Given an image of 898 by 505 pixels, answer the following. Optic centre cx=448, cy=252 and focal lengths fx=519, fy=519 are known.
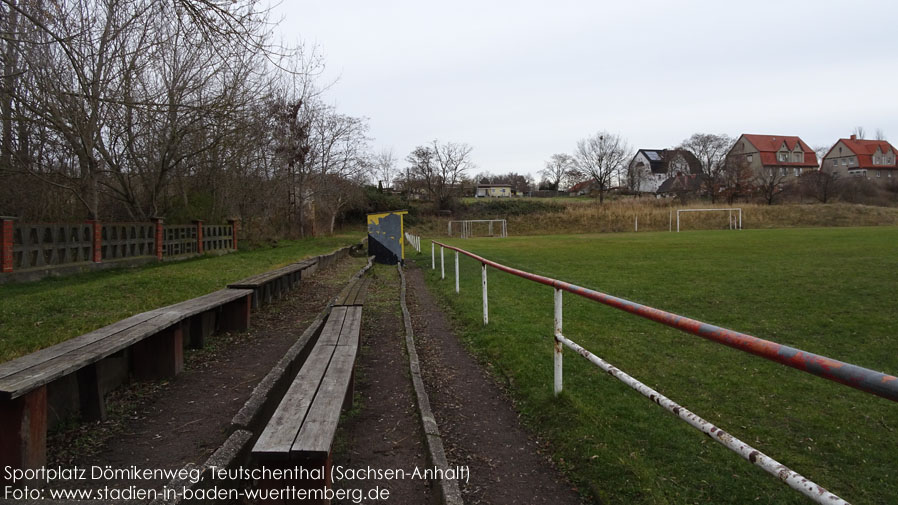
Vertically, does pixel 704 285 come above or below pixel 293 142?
below

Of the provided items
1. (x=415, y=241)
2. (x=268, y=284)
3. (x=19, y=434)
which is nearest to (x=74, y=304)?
(x=268, y=284)

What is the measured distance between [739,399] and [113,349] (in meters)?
4.53

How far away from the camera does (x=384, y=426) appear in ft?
12.1

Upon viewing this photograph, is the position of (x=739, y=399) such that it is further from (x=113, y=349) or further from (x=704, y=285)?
(x=704, y=285)

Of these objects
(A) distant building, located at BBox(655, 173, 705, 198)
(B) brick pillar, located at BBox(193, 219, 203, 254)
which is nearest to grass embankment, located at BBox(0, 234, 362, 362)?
(B) brick pillar, located at BBox(193, 219, 203, 254)

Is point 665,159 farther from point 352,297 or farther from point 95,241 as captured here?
point 352,297

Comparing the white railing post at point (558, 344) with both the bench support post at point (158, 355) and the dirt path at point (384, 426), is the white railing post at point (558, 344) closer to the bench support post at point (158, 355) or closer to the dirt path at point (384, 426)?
the dirt path at point (384, 426)

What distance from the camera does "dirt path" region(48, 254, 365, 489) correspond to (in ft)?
10.5

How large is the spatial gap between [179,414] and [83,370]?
718 mm

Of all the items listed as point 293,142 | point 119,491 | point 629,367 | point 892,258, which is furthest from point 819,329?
point 293,142

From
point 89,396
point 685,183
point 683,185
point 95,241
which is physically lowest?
point 89,396

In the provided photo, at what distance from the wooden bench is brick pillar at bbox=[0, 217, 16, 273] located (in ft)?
26.2

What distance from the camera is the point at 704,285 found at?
10.1 meters

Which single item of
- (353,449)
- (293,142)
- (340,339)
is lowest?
(353,449)
